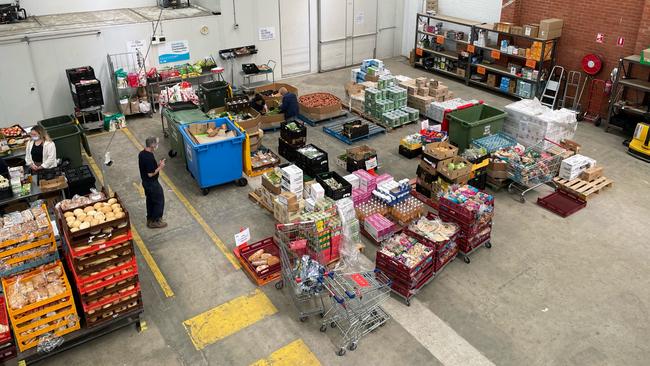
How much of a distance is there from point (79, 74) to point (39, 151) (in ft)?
15.4

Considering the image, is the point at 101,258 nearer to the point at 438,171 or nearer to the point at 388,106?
the point at 438,171

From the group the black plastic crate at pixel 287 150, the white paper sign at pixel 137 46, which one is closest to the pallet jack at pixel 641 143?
the black plastic crate at pixel 287 150

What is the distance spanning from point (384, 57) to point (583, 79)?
830 centimetres

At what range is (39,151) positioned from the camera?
31.2 feet

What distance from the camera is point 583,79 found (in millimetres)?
14836

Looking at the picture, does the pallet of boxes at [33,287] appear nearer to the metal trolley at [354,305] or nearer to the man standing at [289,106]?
the metal trolley at [354,305]

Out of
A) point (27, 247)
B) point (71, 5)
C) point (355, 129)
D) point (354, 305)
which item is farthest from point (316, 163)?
point (71, 5)

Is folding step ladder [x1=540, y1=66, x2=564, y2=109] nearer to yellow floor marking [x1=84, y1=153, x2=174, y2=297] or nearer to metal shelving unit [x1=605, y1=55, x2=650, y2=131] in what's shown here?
metal shelving unit [x1=605, y1=55, x2=650, y2=131]

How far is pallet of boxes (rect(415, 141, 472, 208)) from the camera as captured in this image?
9.81 m

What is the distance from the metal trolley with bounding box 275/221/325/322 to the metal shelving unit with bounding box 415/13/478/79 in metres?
11.8

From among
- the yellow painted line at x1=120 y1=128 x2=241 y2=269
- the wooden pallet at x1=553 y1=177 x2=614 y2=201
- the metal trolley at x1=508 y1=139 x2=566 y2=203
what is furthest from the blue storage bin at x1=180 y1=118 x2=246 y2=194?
the wooden pallet at x1=553 y1=177 x2=614 y2=201

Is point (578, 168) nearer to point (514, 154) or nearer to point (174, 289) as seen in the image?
point (514, 154)

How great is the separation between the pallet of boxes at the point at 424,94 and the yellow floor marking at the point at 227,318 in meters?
8.89

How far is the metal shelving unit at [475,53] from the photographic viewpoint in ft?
50.4
